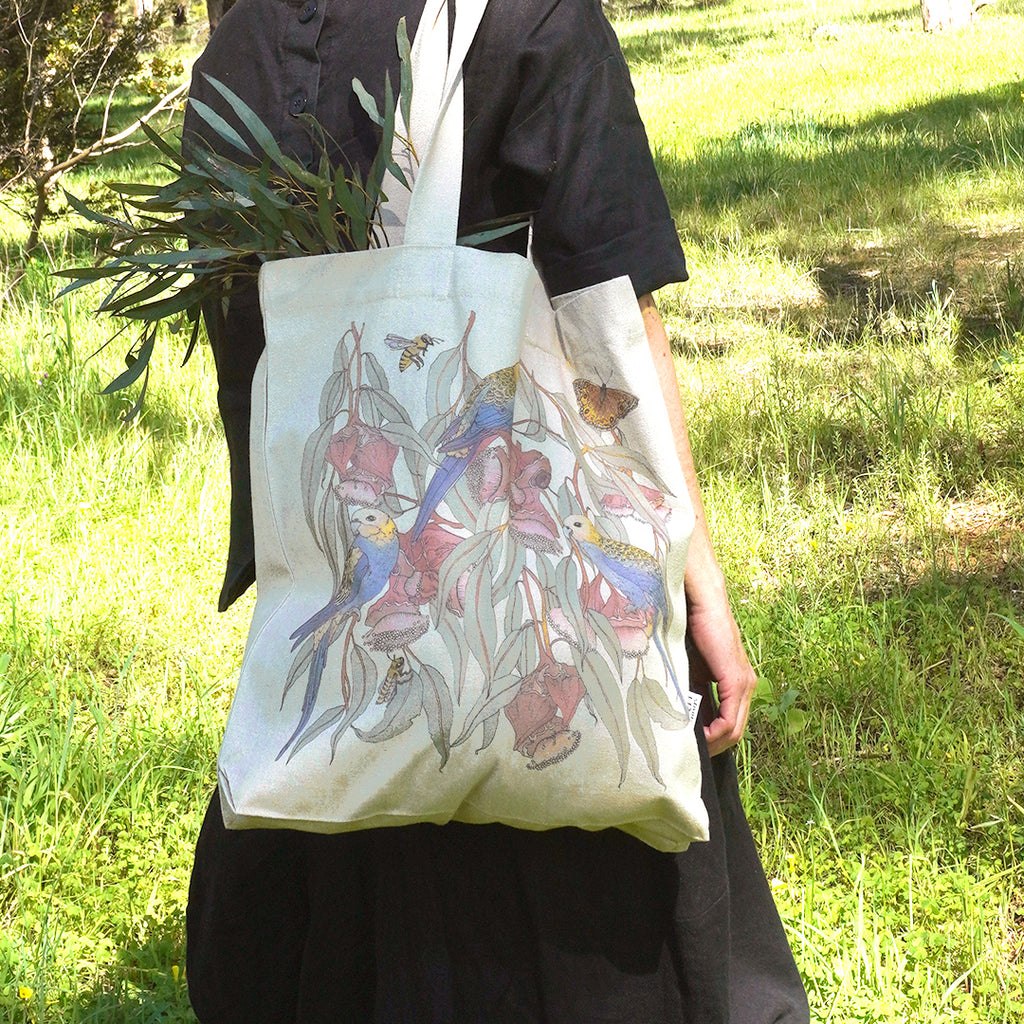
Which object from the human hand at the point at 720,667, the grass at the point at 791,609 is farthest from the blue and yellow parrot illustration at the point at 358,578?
the grass at the point at 791,609

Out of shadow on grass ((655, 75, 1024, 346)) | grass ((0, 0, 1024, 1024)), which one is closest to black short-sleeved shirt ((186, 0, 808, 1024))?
grass ((0, 0, 1024, 1024))

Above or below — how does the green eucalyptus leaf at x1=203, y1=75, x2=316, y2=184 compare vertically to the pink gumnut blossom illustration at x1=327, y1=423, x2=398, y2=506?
above

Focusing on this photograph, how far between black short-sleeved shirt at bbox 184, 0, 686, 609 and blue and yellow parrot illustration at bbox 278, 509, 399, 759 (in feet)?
1.11

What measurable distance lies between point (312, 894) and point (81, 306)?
4211 mm

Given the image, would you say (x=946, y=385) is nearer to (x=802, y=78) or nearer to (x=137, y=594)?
(x=137, y=594)

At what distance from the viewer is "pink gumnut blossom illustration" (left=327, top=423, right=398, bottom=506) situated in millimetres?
1137

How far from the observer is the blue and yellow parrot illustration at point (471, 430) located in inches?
44.4

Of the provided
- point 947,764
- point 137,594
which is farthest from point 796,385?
point 137,594

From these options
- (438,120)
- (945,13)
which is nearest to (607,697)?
(438,120)

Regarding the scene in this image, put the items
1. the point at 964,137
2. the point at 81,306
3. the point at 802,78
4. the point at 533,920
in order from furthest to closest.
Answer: the point at 802,78, the point at 964,137, the point at 81,306, the point at 533,920

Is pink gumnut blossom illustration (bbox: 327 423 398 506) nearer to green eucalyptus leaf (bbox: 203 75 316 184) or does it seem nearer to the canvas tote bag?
the canvas tote bag

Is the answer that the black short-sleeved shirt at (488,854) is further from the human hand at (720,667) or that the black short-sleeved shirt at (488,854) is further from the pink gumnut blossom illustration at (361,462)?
the pink gumnut blossom illustration at (361,462)

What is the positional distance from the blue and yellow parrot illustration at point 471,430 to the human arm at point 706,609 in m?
0.23

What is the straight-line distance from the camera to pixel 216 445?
13.5 feet
